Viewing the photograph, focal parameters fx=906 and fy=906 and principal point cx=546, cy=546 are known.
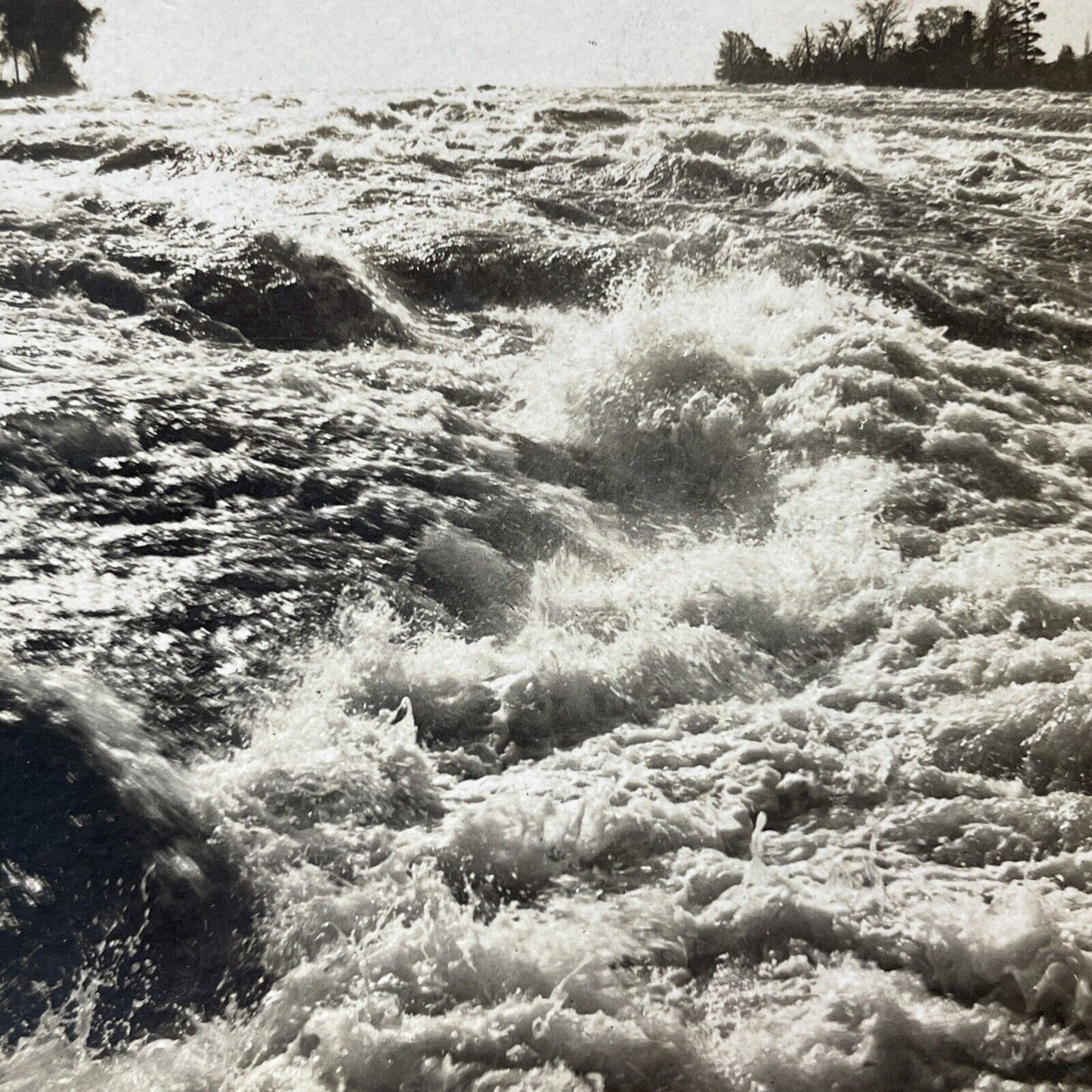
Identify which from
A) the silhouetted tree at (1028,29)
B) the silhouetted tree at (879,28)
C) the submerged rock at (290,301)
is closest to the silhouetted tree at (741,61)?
the silhouetted tree at (879,28)

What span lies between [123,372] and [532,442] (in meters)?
1.07

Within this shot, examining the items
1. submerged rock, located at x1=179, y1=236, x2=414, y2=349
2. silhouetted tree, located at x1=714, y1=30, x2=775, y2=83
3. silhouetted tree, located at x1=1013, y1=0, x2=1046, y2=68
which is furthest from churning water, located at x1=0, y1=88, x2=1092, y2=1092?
silhouetted tree, located at x1=1013, y1=0, x2=1046, y2=68

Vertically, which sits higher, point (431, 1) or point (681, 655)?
point (431, 1)

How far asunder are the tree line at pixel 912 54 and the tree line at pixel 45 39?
2.43 m

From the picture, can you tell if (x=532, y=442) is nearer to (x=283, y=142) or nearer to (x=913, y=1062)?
(x=913, y=1062)

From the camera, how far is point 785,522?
225cm

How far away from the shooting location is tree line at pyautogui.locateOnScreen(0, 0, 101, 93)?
Answer: 341 centimetres

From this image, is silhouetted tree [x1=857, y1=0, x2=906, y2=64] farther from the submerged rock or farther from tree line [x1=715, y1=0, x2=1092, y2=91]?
the submerged rock

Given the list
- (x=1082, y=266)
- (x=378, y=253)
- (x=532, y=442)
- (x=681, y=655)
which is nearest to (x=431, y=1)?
(x=378, y=253)

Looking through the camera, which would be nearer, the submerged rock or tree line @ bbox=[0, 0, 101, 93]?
the submerged rock

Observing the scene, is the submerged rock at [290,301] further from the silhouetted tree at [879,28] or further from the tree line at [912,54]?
the silhouetted tree at [879,28]

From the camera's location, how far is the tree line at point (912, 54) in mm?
3479

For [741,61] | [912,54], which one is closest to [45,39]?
[741,61]

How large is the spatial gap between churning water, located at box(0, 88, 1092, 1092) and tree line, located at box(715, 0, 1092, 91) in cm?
11
